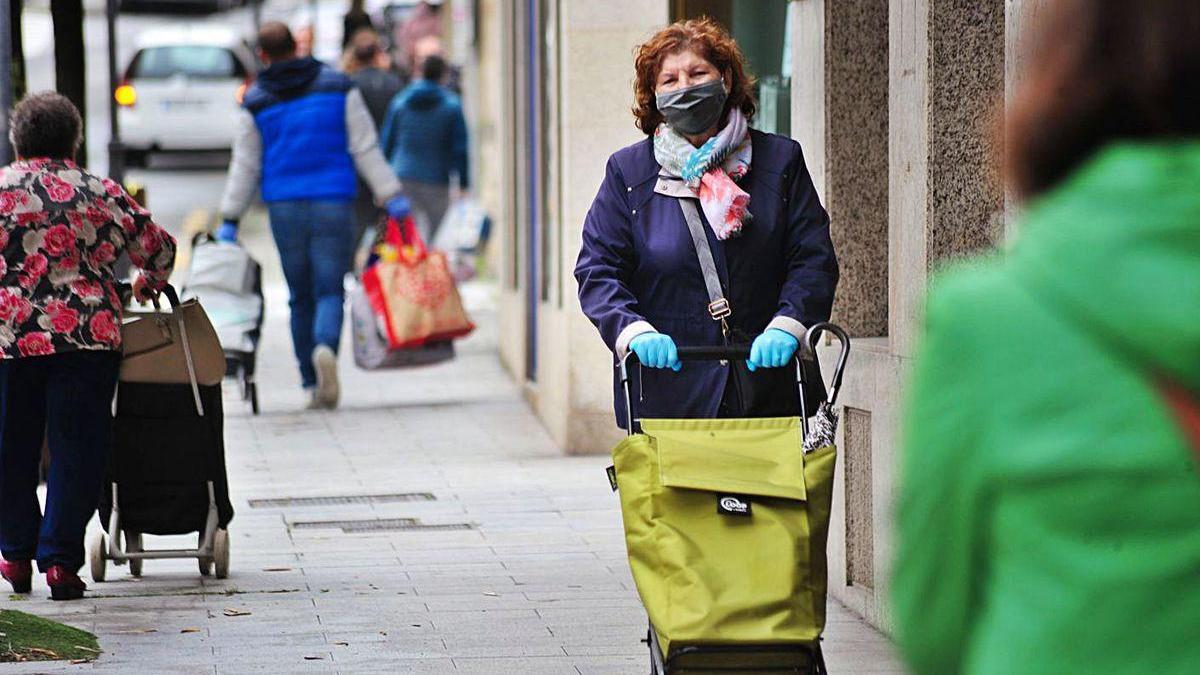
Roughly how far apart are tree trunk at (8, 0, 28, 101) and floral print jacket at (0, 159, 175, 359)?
2681mm

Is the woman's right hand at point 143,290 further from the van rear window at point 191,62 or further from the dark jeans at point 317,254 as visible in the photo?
the van rear window at point 191,62

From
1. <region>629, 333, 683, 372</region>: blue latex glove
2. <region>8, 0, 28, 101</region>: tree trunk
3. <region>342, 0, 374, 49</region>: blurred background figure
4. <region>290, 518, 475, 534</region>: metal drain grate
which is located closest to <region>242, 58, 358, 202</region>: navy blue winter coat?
<region>8, 0, 28, 101</region>: tree trunk

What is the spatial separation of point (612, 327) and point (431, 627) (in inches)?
78.6

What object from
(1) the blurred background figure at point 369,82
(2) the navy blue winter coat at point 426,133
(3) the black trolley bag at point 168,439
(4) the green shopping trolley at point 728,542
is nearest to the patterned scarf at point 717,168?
(4) the green shopping trolley at point 728,542

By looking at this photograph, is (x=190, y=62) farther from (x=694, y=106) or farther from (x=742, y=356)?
(x=742, y=356)

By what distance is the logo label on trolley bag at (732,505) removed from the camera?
424 cm

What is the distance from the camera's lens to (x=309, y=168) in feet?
39.8

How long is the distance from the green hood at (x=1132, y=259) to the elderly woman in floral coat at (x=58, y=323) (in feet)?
18.3

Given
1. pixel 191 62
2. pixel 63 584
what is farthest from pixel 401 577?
pixel 191 62

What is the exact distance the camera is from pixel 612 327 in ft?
16.1

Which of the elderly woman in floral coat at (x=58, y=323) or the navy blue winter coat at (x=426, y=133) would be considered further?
the navy blue winter coat at (x=426, y=133)

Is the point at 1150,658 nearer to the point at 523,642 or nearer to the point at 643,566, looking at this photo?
the point at 643,566

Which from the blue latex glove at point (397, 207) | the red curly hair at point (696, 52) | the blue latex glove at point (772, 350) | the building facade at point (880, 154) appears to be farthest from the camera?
the blue latex glove at point (397, 207)

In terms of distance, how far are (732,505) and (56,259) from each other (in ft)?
11.1
